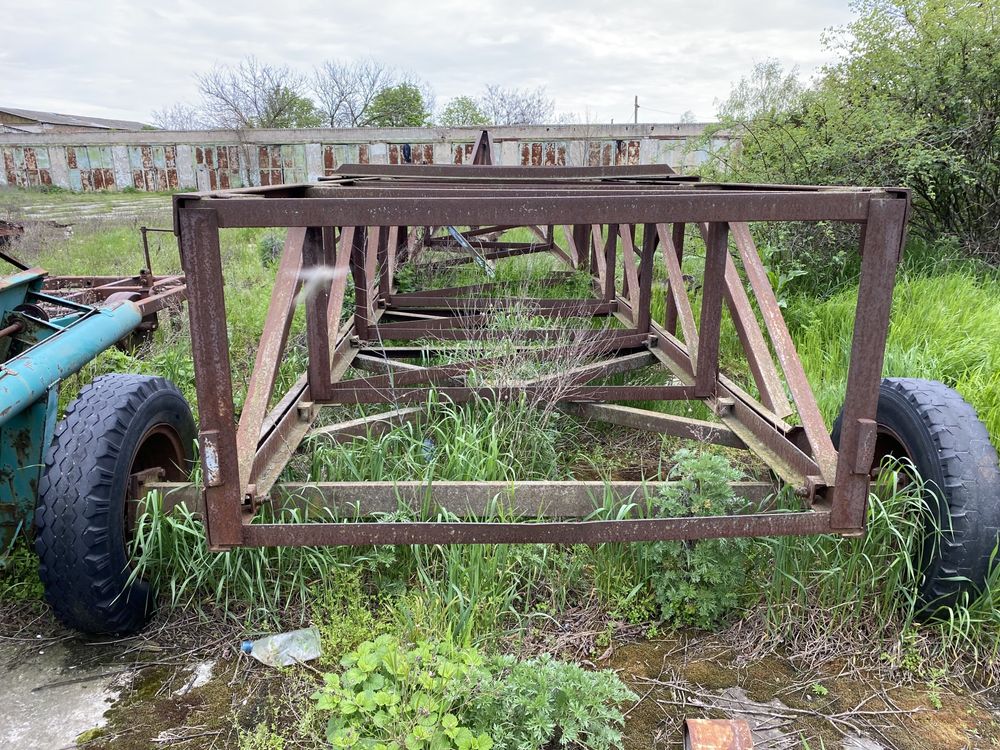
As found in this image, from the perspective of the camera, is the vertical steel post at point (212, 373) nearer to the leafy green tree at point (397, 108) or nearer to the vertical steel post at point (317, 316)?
the vertical steel post at point (317, 316)

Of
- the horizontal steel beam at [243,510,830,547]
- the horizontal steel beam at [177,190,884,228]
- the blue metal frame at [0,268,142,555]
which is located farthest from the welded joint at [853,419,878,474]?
the blue metal frame at [0,268,142,555]

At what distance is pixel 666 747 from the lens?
2080mm

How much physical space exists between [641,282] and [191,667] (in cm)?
321

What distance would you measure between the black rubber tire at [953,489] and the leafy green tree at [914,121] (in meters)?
3.74

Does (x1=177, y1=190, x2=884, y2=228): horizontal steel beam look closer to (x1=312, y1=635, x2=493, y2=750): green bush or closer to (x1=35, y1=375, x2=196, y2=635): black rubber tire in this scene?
(x1=35, y1=375, x2=196, y2=635): black rubber tire

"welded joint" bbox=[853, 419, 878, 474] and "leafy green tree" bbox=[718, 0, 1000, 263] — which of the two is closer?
"welded joint" bbox=[853, 419, 878, 474]

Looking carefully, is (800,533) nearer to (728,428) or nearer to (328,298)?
(728,428)

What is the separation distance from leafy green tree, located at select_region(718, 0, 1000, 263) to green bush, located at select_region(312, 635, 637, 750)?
5.19m

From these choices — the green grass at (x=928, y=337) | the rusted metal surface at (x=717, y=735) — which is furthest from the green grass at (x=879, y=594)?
the green grass at (x=928, y=337)

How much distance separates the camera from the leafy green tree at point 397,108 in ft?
121

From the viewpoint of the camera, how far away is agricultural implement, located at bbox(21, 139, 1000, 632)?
6.68ft

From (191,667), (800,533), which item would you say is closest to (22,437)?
(191,667)

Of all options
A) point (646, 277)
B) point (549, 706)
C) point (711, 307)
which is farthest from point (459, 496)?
point (646, 277)

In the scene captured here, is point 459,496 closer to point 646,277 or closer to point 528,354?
point 528,354
